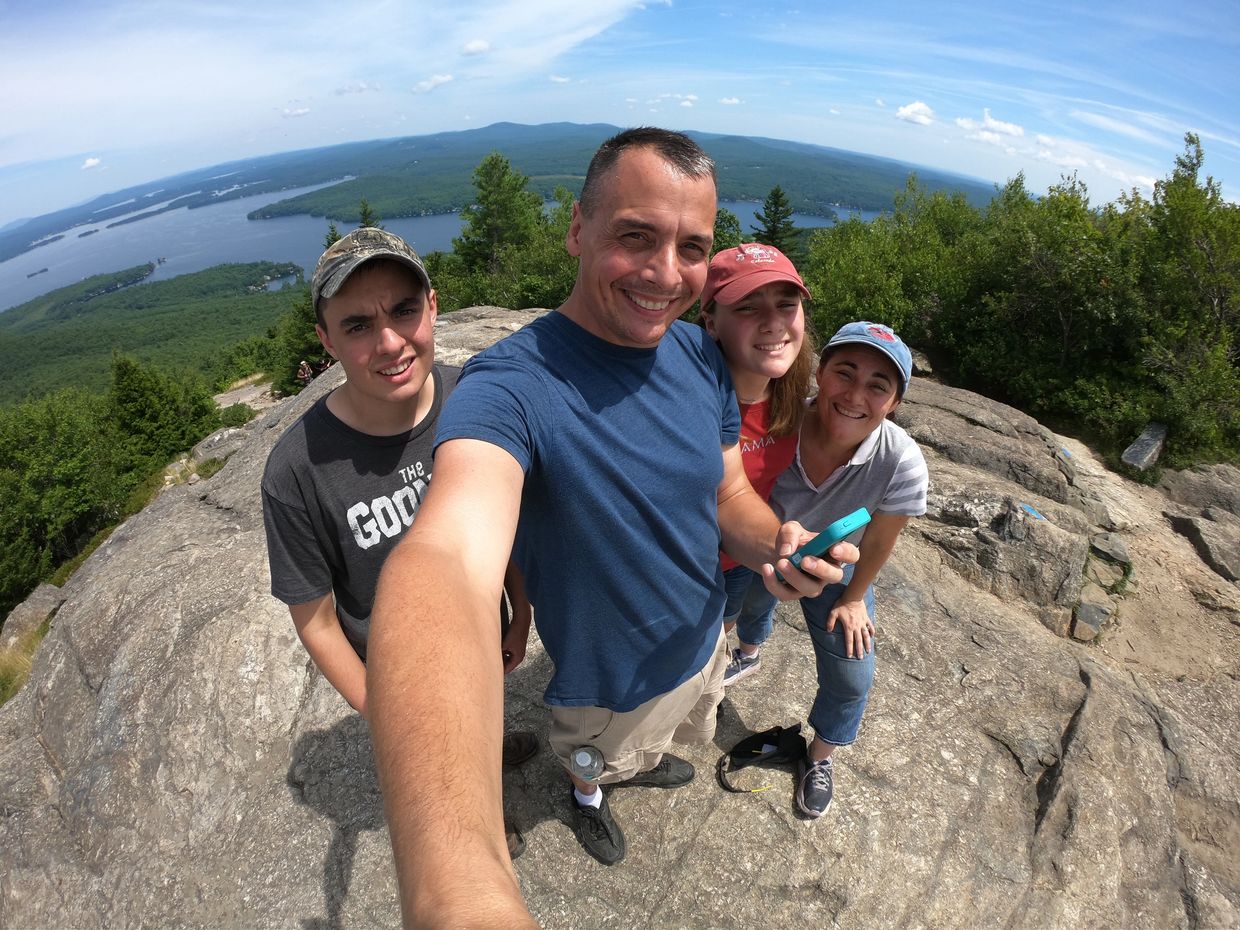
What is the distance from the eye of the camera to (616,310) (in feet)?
A: 6.77

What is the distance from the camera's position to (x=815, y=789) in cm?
378

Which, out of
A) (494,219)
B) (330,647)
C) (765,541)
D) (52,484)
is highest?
(765,541)

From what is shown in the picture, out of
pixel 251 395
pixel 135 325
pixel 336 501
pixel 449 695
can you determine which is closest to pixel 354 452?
pixel 336 501

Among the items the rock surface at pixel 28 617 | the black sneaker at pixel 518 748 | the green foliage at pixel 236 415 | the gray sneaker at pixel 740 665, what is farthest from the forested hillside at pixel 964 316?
the black sneaker at pixel 518 748

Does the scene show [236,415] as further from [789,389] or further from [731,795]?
[789,389]

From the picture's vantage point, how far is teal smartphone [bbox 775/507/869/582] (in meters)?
1.80

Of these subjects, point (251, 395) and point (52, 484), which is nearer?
point (52, 484)

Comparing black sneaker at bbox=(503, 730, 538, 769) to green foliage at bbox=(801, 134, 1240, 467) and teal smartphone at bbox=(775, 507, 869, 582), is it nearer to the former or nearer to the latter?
teal smartphone at bbox=(775, 507, 869, 582)

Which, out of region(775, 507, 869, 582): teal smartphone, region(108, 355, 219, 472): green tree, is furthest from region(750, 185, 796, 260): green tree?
region(775, 507, 869, 582): teal smartphone

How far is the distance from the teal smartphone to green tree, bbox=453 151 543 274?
1823 inches

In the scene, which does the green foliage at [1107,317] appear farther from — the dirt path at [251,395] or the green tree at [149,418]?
the green tree at [149,418]

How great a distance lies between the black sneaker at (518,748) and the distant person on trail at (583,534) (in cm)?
137

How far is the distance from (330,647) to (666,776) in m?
Answer: 2.52

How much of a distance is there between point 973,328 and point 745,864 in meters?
22.0
